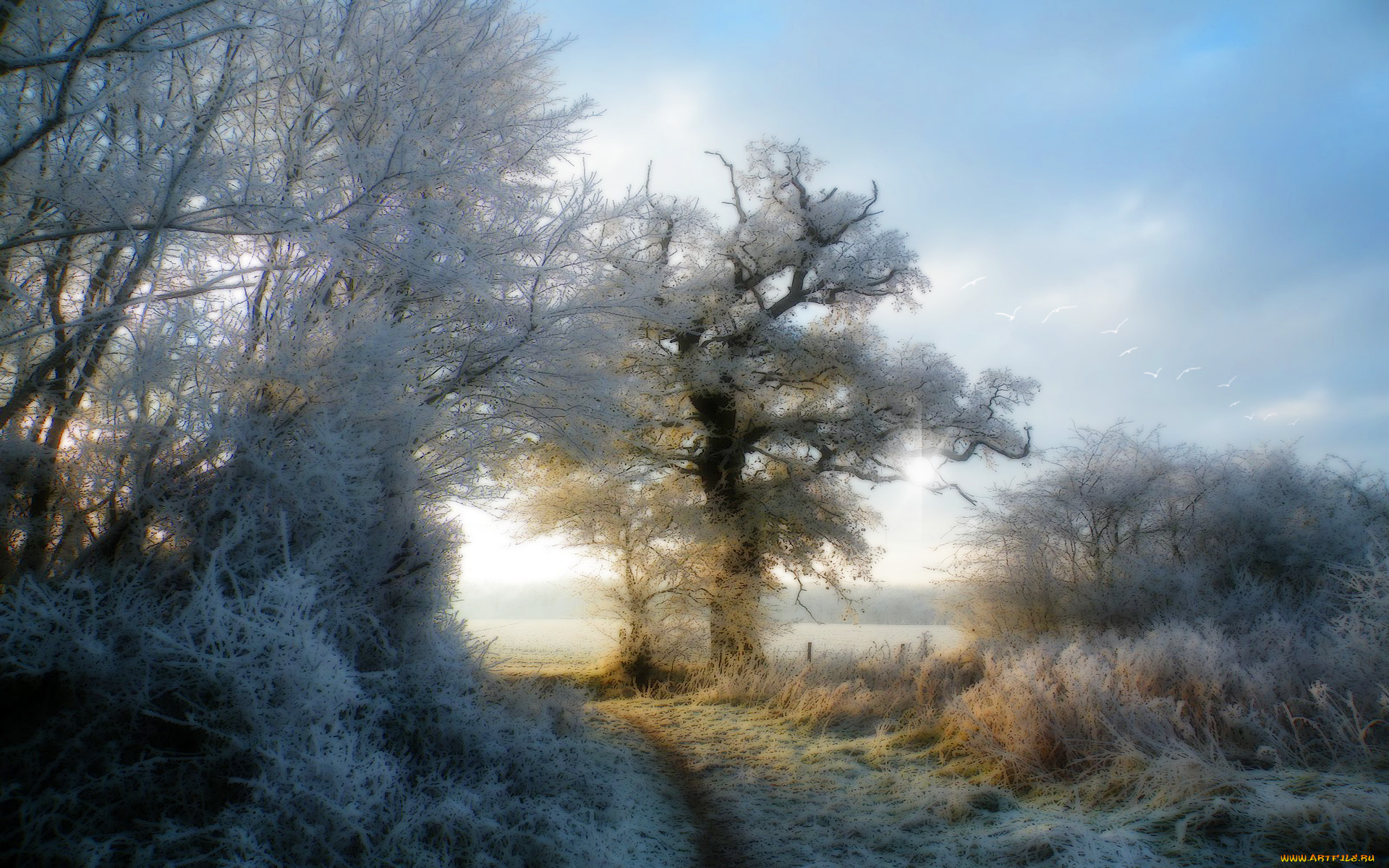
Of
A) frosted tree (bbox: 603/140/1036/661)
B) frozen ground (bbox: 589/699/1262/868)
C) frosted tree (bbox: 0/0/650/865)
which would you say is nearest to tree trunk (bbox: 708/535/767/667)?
frosted tree (bbox: 603/140/1036/661)

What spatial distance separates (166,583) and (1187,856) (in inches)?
257

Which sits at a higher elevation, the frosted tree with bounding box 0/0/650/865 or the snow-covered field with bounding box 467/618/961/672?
the frosted tree with bounding box 0/0/650/865

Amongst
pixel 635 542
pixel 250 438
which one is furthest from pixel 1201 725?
pixel 635 542

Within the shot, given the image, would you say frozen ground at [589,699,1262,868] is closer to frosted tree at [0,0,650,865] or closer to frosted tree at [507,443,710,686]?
frosted tree at [0,0,650,865]

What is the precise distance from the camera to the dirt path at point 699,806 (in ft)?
17.3

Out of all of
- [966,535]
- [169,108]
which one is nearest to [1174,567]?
[966,535]

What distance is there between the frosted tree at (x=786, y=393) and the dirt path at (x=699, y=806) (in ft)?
13.7

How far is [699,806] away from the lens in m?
6.39

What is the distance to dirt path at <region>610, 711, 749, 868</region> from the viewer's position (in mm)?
5281

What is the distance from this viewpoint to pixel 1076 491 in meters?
12.5

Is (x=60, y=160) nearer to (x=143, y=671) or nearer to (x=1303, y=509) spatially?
(x=143, y=671)

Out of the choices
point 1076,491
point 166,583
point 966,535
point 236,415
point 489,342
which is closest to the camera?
point 166,583

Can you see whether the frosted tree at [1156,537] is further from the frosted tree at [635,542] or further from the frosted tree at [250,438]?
the frosted tree at [250,438]

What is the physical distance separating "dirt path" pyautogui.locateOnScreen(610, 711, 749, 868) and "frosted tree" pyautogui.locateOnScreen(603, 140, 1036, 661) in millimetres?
4168
